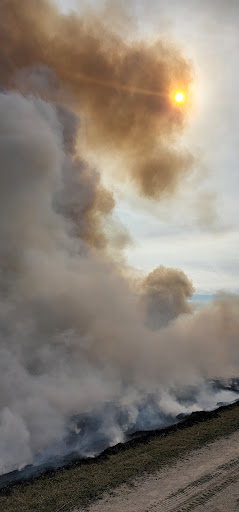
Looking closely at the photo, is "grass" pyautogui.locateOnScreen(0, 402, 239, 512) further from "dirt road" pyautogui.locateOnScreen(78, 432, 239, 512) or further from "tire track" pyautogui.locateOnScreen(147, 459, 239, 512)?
"tire track" pyautogui.locateOnScreen(147, 459, 239, 512)

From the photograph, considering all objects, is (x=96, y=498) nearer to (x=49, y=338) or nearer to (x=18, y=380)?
(x=18, y=380)

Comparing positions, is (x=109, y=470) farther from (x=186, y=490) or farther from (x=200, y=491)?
(x=200, y=491)

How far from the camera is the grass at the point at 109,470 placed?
16.7 metres

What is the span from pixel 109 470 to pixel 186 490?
5.09m

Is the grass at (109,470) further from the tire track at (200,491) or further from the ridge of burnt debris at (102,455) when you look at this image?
the tire track at (200,491)

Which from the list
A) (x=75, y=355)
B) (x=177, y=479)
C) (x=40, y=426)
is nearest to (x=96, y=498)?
(x=177, y=479)

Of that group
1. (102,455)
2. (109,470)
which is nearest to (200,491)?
(109,470)

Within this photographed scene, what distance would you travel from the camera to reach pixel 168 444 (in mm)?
22703

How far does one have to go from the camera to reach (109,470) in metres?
19.6

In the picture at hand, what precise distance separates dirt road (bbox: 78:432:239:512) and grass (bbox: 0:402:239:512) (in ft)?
2.88

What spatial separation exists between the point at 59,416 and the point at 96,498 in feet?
40.1

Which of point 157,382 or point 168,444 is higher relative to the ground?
point 157,382

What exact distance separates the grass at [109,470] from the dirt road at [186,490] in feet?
2.88

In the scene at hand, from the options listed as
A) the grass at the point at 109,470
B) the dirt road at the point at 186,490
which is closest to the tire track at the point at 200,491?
the dirt road at the point at 186,490
